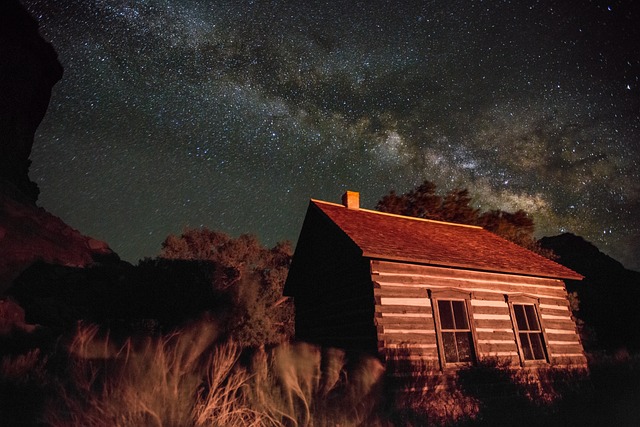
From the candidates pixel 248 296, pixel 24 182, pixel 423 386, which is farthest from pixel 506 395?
pixel 24 182

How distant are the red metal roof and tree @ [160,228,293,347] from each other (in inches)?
435

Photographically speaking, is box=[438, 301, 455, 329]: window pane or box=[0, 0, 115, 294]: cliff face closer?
box=[438, 301, 455, 329]: window pane

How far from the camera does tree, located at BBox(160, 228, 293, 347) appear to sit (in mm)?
21938

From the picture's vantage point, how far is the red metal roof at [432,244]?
10195 mm

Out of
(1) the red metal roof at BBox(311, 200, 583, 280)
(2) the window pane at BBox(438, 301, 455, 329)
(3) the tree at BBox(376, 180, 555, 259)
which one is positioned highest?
(3) the tree at BBox(376, 180, 555, 259)

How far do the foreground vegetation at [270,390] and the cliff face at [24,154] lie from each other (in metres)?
15.7

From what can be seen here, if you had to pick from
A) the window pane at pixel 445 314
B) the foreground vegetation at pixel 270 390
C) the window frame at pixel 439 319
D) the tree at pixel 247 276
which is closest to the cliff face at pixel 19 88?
the tree at pixel 247 276

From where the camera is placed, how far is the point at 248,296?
23.5 meters

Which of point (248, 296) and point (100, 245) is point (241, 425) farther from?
point (100, 245)

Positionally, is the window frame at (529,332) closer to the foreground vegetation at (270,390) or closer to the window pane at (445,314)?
the foreground vegetation at (270,390)

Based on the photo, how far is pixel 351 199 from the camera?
1489 centimetres

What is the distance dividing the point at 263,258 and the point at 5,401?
22187 mm

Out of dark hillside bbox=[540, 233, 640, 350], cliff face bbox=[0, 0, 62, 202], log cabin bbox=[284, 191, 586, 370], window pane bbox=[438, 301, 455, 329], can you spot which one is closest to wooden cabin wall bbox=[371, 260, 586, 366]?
log cabin bbox=[284, 191, 586, 370]

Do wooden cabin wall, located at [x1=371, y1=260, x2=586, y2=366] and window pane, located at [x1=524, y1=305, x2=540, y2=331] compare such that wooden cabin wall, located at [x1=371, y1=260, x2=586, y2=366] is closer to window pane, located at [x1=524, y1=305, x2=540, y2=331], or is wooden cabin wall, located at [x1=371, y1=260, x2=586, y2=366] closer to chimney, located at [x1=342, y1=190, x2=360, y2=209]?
window pane, located at [x1=524, y1=305, x2=540, y2=331]
